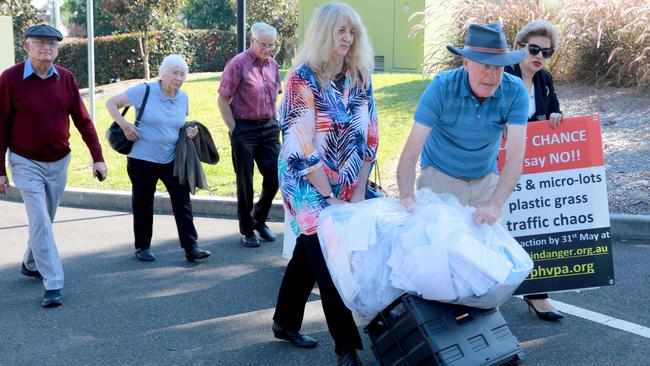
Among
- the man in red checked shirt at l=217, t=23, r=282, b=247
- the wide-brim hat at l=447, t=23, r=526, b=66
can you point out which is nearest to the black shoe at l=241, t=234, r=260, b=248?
the man in red checked shirt at l=217, t=23, r=282, b=247

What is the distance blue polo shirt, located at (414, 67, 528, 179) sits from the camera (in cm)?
452

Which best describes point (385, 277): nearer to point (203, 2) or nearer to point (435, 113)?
point (435, 113)

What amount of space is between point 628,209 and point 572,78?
6.04 meters

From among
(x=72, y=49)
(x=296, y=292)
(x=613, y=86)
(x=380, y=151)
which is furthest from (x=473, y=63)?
(x=72, y=49)

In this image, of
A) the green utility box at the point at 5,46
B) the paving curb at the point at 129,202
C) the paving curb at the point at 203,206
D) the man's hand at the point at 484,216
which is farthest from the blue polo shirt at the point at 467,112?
the green utility box at the point at 5,46

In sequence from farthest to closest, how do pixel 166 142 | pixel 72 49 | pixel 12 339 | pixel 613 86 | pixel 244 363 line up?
pixel 72 49 → pixel 613 86 → pixel 166 142 → pixel 12 339 → pixel 244 363

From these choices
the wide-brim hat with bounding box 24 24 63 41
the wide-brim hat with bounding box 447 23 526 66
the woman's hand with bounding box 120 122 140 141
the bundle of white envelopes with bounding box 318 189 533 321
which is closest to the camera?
the bundle of white envelopes with bounding box 318 189 533 321

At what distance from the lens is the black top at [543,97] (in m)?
5.62

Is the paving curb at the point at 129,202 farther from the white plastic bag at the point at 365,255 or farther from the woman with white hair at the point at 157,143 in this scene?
the white plastic bag at the point at 365,255

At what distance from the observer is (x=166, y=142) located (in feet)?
23.5

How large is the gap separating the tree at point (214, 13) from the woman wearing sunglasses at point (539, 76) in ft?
98.9

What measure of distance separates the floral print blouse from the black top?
150 centimetres

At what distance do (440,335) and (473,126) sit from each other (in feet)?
4.04

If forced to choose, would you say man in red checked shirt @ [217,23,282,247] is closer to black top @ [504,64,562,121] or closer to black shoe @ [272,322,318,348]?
black shoe @ [272,322,318,348]
